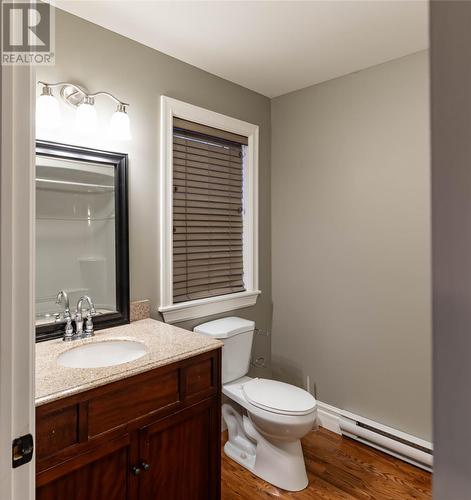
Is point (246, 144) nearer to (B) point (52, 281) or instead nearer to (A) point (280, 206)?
(A) point (280, 206)

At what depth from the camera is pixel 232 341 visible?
2229 mm

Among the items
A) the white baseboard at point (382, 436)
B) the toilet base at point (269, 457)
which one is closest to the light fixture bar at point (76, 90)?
the toilet base at point (269, 457)

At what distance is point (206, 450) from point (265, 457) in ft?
1.76

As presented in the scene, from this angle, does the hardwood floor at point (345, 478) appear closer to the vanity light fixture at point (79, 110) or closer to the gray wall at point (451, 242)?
the gray wall at point (451, 242)

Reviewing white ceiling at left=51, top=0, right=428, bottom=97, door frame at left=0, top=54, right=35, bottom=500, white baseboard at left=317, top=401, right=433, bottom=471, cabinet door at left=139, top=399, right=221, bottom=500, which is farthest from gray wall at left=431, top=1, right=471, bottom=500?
white baseboard at left=317, top=401, right=433, bottom=471

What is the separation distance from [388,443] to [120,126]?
2390 millimetres

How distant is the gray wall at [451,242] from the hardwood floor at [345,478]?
1.85 metres

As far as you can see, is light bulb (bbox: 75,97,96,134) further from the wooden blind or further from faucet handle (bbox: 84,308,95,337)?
faucet handle (bbox: 84,308,95,337)

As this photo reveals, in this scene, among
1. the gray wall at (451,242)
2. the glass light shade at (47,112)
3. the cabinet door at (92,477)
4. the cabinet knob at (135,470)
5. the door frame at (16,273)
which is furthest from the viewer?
the glass light shade at (47,112)

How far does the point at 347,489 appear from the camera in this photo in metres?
1.90

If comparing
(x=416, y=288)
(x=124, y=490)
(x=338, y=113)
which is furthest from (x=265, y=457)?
(x=338, y=113)

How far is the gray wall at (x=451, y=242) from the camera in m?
0.34

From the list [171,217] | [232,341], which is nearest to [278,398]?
[232,341]

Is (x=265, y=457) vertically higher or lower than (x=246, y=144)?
lower
